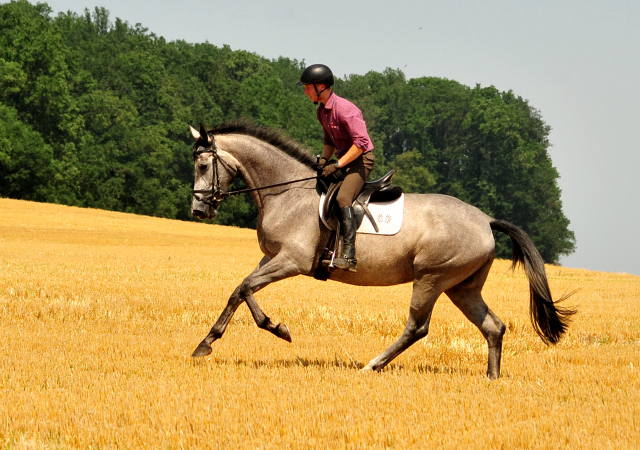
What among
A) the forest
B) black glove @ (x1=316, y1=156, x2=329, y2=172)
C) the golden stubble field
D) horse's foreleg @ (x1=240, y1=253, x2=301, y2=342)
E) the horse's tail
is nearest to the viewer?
the golden stubble field

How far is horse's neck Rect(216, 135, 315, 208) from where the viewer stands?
9734mm

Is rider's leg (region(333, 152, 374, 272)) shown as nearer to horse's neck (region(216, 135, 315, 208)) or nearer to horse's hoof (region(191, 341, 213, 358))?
horse's neck (region(216, 135, 315, 208))

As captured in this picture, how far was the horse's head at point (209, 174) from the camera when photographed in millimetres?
9516

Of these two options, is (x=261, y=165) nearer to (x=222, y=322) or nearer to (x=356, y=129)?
(x=356, y=129)

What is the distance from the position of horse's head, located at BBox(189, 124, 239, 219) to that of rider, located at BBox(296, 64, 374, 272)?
1219 millimetres

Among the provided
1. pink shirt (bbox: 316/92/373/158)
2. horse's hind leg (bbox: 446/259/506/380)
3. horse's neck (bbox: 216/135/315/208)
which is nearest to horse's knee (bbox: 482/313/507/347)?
horse's hind leg (bbox: 446/259/506/380)

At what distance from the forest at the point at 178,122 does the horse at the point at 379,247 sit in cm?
3294

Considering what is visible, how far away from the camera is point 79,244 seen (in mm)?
35812

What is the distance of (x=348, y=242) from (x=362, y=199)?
0.61 meters

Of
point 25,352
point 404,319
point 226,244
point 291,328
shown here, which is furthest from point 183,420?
point 226,244

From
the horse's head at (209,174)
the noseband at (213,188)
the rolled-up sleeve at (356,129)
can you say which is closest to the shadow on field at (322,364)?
the horse's head at (209,174)

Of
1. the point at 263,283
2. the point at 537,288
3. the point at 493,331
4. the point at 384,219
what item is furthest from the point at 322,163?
the point at 537,288

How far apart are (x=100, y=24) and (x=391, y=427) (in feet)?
359

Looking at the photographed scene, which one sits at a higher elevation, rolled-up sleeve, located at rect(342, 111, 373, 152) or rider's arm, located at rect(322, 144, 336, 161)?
rolled-up sleeve, located at rect(342, 111, 373, 152)
